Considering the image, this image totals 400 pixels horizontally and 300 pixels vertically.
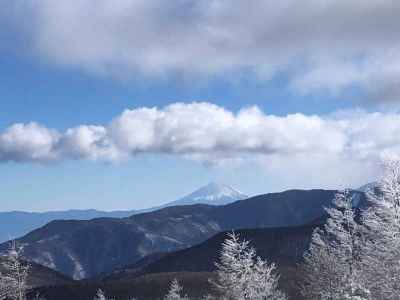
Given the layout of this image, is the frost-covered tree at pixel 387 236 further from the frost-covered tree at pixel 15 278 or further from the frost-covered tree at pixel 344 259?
the frost-covered tree at pixel 15 278

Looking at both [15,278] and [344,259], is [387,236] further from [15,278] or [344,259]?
[15,278]

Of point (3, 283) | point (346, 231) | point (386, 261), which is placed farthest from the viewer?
point (3, 283)

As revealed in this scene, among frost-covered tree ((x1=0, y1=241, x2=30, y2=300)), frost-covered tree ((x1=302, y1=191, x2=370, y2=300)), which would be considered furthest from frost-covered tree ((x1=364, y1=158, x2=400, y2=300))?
frost-covered tree ((x1=0, y1=241, x2=30, y2=300))

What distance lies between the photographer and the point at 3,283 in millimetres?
56781

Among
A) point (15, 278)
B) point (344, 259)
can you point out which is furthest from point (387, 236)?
point (15, 278)

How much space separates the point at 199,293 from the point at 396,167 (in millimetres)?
158800

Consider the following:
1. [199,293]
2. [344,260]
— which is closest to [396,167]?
[344,260]

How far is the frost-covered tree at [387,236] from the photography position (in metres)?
39.6

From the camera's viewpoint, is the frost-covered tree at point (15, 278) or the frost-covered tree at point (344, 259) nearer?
the frost-covered tree at point (344, 259)

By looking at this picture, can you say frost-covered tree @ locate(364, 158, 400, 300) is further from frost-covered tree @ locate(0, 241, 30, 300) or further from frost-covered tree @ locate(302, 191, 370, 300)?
frost-covered tree @ locate(0, 241, 30, 300)

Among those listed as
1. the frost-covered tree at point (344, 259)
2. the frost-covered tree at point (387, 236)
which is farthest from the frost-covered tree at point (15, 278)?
the frost-covered tree at point (387, 236)

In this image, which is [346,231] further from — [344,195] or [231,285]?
[231,285]

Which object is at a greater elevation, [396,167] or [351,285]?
[396,167]

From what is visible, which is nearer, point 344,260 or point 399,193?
point 399,193
